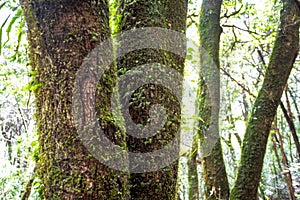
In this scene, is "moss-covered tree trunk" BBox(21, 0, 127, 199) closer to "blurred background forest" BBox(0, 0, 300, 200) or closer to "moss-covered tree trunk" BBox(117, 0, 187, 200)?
"blurred background forest" BBox(0, 0, 300, 200)

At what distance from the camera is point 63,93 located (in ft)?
3.95

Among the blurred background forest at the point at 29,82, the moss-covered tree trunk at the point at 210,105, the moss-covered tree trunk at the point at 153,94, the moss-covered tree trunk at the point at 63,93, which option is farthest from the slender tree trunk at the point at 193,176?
the moss-covered tree trunk at the point at 63,93

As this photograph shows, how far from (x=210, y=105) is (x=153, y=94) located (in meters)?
2.22

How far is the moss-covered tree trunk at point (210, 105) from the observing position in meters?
3.46

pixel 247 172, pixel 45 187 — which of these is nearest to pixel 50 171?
pixel 45 187

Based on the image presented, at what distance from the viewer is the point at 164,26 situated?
5.40 ft

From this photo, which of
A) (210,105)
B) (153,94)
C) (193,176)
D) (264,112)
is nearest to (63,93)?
(153,94)

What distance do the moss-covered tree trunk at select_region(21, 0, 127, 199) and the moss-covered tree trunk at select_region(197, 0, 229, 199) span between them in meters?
2.23

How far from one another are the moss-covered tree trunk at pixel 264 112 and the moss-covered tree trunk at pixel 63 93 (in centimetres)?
212

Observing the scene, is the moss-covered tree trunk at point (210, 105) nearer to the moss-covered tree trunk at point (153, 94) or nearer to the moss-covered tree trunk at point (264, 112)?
the moss-covered tree trunk at point (264, 112)

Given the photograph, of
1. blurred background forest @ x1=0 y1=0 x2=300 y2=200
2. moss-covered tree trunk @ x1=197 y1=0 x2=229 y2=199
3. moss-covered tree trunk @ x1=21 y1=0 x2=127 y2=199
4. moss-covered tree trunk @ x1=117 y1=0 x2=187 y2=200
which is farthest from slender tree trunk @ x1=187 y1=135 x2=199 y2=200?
moss-covered tree trunk @ x1=21 y1=0 x2=127 y2=199

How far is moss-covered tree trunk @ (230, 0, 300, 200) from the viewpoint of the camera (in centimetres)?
304

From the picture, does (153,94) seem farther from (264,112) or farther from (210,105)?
(210,105)

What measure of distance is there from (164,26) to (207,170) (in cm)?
229
